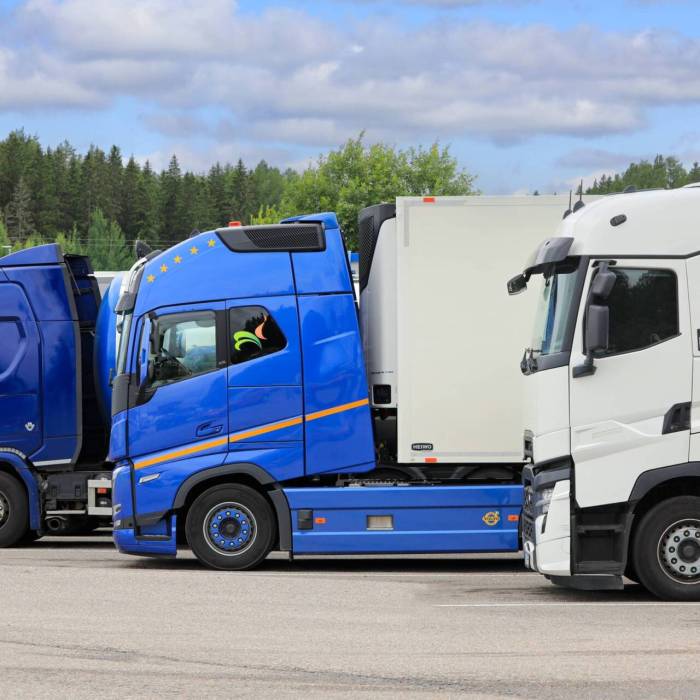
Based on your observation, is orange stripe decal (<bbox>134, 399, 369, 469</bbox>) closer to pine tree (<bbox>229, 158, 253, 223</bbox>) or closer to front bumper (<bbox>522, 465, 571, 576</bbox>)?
front bumper (<bbox>522, 465, 571, 576</bbox>)

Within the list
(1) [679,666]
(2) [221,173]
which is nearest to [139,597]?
(1) [679,666]

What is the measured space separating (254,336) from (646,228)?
393 cm

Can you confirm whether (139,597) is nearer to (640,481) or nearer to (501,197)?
(640,481)

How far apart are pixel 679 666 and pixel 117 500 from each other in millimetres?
6555

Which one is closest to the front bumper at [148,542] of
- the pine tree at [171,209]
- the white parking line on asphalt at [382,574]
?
the white parking line on asphalt at [382,574]

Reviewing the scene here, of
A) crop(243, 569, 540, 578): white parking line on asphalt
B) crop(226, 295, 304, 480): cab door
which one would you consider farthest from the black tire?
crop(226, 295, 304, 480): cab door

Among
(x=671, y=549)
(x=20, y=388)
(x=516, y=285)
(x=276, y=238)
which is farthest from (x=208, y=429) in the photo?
(x=671, y=549)

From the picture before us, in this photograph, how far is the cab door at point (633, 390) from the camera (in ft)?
32.9

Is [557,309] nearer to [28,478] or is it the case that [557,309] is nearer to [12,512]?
[28,478]

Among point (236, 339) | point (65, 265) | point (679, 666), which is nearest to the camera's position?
point (679, 666)

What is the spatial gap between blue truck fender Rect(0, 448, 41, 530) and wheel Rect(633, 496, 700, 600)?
24.0 feet

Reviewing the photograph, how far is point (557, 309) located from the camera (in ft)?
34.0

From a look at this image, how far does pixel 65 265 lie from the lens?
14977 mm

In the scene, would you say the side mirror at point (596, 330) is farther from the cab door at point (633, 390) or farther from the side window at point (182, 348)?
the side window at point (182, 348)
